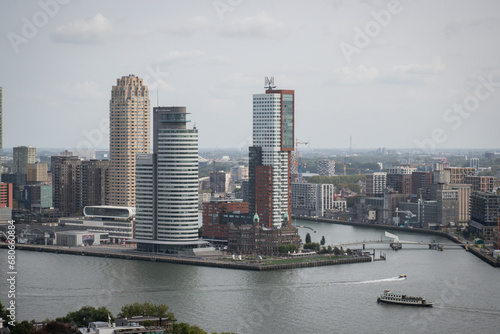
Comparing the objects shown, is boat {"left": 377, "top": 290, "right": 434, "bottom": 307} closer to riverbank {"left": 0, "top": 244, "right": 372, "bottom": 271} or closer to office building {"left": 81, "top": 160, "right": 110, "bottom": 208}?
riverbank {"left": 0, "top": 244, "right": 372, "bottom": 271}

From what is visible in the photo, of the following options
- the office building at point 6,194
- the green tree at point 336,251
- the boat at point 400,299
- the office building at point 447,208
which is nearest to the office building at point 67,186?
the office building at point 6,194

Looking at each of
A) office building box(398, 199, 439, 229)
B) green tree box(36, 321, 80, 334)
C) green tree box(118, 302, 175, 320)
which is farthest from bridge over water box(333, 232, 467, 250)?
green tree box(36, 321, 80, 334)

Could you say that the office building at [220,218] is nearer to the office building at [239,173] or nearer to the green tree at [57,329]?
the green tree at [57,329]

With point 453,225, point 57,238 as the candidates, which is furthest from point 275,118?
point 453,225

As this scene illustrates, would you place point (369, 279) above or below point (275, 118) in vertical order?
below

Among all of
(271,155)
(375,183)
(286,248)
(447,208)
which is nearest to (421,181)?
(375,183)

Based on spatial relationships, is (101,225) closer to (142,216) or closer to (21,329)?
(142,216)
